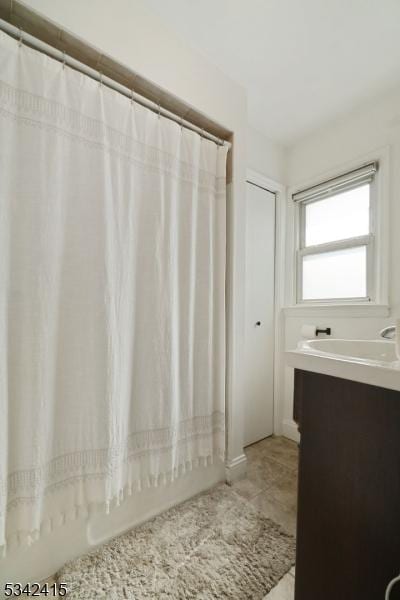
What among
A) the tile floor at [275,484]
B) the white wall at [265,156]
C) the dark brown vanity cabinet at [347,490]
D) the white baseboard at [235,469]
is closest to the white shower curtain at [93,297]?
the white baseboard at [235,469]

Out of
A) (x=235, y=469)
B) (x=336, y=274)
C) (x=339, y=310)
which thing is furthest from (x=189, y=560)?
(x=336, y=274)

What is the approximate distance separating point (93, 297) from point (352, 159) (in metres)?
2.03

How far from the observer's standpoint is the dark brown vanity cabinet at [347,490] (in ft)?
1.79

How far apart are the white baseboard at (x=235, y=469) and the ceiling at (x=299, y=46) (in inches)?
96.7

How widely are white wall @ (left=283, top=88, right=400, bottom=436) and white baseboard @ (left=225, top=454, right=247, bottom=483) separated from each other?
70 centimetres

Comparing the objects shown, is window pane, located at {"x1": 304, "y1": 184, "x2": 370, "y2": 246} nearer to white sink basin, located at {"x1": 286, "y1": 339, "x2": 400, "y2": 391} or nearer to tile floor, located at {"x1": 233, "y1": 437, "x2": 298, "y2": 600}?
white sink basin, located at {"x1": 286, "y1": 339, "x2": 400, "y2": 391}

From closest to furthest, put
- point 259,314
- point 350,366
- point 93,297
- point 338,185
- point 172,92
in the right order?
point 350,366
point 93,297
point 172,92
point 338,185
point 259,314

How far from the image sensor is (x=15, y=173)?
2.83 ft

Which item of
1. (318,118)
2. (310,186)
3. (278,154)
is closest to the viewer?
(318,118)

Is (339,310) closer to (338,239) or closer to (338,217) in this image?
(338,239)

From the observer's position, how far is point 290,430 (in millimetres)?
2051

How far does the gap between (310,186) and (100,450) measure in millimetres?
2314

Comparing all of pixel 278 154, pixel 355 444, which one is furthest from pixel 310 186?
pixel 355 444

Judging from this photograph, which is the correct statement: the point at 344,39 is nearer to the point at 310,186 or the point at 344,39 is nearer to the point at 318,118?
the point at 318,118
